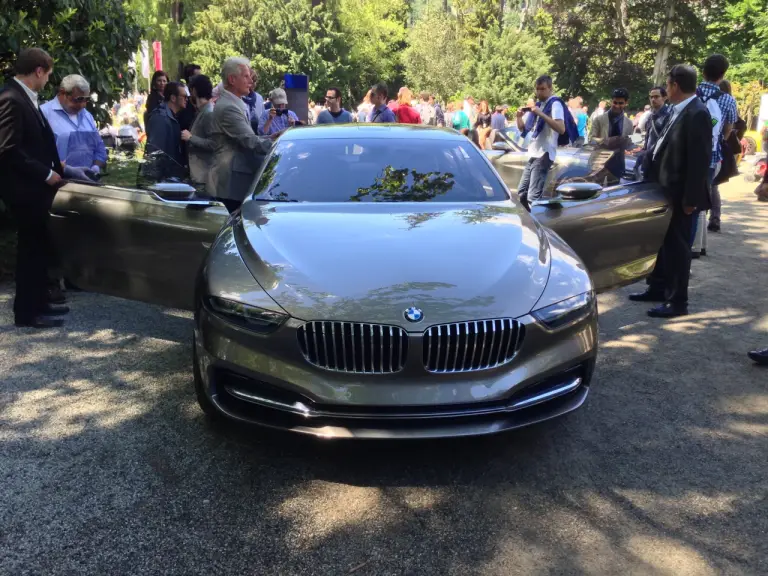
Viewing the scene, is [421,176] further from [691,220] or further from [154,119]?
[154,119]

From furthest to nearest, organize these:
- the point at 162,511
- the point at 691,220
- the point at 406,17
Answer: the point at 406,17 → the point at 691,220 → the point at 162,511

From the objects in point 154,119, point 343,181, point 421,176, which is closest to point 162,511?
point 343,181

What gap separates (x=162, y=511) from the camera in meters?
3.07

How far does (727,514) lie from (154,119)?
6476 millimetres

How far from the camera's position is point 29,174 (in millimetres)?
5184

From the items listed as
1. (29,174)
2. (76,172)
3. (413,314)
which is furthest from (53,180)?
(413,314)

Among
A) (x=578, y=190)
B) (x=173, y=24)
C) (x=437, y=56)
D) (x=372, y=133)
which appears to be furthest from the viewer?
(x=437, y=56)

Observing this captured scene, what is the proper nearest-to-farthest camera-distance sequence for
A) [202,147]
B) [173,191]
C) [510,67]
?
1. [173,191]
2. [202,147]
3. [510,67]

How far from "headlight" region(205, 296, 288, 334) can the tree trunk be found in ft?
139

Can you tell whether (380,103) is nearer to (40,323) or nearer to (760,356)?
(40,323)

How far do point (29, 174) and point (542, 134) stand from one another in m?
5.00

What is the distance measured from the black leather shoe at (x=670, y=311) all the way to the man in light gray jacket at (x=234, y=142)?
3.47 metres

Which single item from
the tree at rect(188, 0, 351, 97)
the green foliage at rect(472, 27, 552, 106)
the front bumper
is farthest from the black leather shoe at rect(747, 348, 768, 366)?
the tree at rect(188, 0, 351, 97)

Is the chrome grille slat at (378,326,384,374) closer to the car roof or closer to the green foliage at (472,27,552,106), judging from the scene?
the car roof
